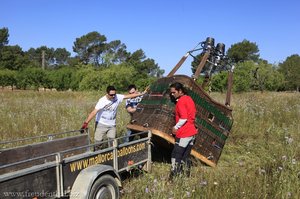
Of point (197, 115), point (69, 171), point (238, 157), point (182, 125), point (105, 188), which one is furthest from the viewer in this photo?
point (238, 157)

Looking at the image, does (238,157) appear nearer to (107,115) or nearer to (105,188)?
(107,115)

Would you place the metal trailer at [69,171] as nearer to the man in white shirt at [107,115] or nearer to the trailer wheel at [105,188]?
the trailer wheel at [105,188]

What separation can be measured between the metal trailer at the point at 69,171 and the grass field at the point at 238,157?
0.48 metres

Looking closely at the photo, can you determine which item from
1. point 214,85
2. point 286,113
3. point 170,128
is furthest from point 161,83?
point 214,85

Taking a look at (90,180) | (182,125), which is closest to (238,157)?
(182,125)

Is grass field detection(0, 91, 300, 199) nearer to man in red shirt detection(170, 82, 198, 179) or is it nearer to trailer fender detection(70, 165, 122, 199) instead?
man in red shirt detection(170, 82, 198, 179)

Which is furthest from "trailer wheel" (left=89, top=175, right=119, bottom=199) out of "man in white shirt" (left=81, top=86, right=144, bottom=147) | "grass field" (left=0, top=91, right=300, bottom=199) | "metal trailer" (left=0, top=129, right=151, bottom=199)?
"man in white shirt" (left=81, top=86, right=144, bottom=147)

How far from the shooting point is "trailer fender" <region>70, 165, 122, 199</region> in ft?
13.8

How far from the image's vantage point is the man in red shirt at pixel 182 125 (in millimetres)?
6129

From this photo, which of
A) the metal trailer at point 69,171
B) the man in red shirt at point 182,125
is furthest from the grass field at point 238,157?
the metal trailer at point 69,171

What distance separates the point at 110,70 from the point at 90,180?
29594 millimetres

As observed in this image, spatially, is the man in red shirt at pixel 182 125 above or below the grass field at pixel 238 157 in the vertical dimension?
above

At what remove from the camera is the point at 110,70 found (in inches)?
1318

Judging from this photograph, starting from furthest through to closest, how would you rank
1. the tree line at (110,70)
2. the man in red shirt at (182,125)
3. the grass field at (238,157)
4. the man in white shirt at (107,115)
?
the tree line at (110,70)
the man in white shirt at (107,115)
the man in red shirt at (182,125)
the grass field at (238,157)
